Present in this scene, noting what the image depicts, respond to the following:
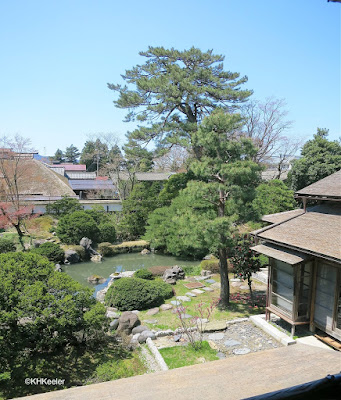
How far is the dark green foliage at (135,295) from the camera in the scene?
905 centimetres

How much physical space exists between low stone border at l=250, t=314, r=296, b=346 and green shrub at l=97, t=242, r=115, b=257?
35.1 feet

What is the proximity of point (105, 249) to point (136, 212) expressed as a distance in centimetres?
309

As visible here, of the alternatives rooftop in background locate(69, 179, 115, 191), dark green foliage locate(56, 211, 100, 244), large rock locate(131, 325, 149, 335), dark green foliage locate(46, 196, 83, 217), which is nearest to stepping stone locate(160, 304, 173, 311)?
large rock locate(131, 325, 149, 335)

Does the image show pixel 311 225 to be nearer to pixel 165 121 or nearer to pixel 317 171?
pixel 165 121

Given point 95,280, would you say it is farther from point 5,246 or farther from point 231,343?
point 231,343

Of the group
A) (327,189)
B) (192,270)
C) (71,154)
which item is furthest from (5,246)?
(71,154)

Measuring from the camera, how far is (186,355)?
6047mm

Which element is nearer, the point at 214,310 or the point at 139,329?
the point at 139,329

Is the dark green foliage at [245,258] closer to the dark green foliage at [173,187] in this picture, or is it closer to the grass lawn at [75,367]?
the grass lawn at [75,367]

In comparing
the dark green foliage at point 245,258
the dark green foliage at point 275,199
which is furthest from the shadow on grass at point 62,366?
the dark green foliage at point 275,199

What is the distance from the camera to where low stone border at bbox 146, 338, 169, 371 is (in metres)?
5.62

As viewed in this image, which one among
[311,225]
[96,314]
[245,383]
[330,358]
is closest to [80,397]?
[245,383]

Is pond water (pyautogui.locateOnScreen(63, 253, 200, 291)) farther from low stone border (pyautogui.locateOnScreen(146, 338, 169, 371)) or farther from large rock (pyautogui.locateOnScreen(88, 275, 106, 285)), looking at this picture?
low stone border (pyautogui.locateOnScreen(146, 338, 169, 371))

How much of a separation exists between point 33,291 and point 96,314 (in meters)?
1.22
